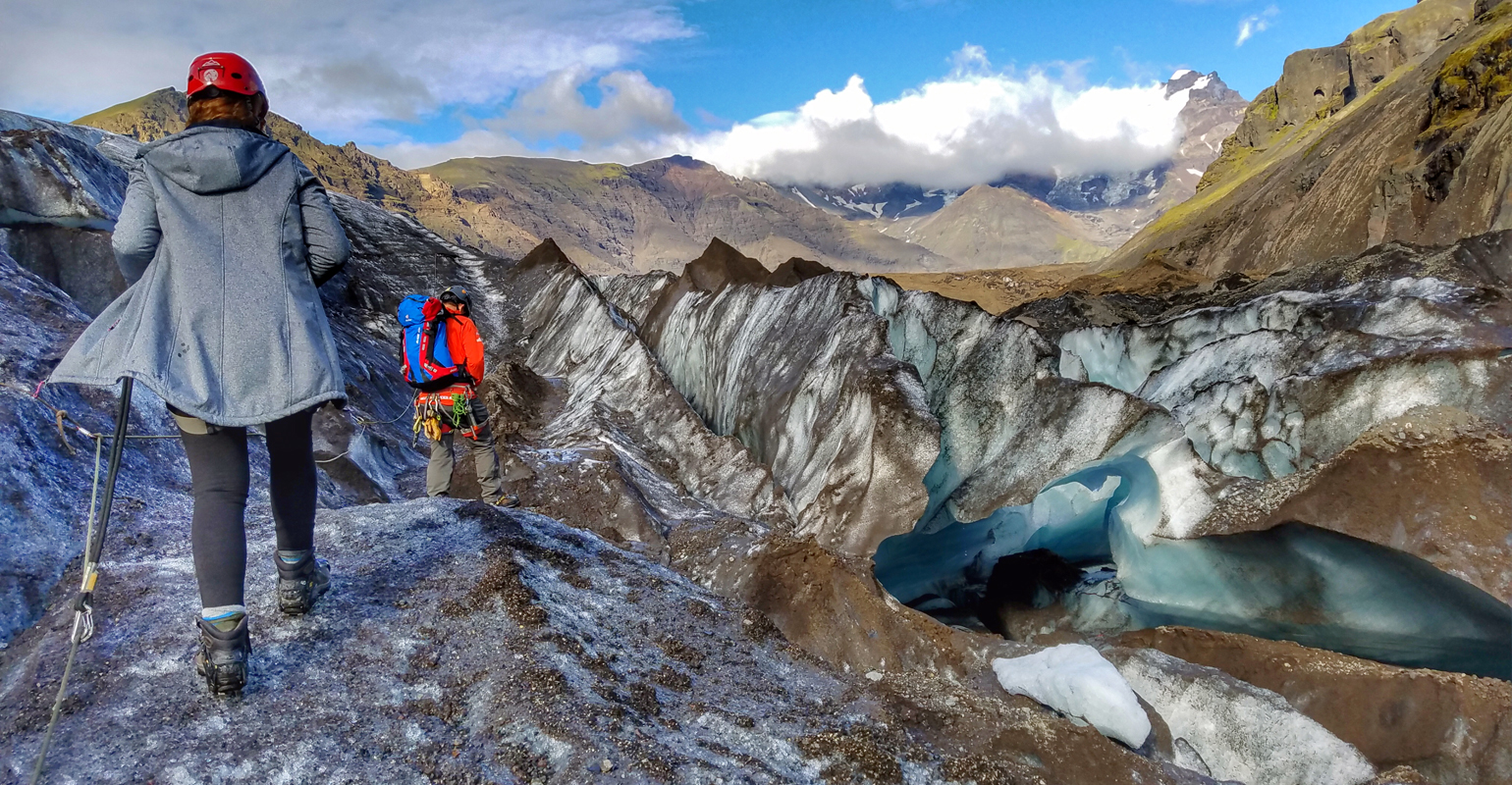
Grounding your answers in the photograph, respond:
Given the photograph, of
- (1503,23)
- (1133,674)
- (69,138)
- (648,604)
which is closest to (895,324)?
(1133,674)

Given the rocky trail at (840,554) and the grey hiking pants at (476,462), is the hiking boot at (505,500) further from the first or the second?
the rocky trail at (840,554)

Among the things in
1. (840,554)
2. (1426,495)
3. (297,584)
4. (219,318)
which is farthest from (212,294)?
(1426,495)

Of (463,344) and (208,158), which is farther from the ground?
(208,158)

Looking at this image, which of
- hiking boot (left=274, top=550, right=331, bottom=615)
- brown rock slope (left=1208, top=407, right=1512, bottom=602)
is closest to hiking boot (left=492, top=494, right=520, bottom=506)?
hiking boot (left=274, top=550, right=331, bottom=615)

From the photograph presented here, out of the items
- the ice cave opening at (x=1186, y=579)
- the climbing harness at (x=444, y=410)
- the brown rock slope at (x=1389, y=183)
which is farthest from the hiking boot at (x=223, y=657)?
the brown rock slope at (x=1389, y=183)

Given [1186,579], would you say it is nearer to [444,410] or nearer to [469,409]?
[469,409]

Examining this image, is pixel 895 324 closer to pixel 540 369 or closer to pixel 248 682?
pixel 540 369
